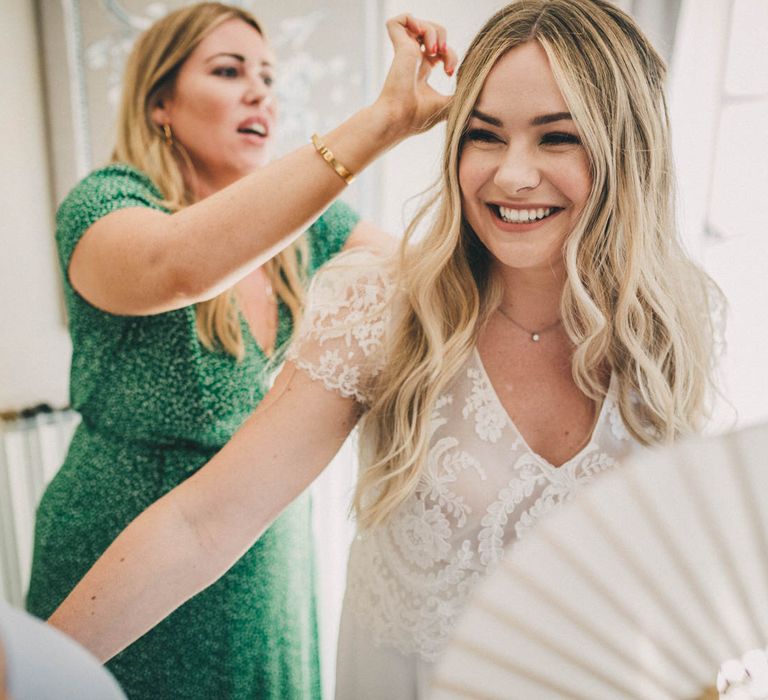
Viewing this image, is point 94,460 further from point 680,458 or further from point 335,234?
point 680,458

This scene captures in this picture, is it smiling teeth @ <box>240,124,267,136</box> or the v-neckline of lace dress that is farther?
smiling teeth @ <box>240,124,267,136</box>

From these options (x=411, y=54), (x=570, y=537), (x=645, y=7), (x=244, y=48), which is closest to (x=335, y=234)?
(x=244, y=48)

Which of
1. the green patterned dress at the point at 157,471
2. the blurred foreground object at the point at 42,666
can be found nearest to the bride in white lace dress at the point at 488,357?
the green patterned dress at the point at 157,471

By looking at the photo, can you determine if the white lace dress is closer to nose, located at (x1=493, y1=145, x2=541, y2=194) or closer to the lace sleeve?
the lace sleeve

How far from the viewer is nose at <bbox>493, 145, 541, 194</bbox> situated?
28.2 inches

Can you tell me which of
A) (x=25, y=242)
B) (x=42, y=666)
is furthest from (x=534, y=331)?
(x=25, y=242)

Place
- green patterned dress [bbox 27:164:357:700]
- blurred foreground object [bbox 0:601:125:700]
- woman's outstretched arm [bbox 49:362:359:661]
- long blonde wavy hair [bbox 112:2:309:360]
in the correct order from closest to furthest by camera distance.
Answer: blurred foreground object [bbox 0:601:125:700], woman's outstretched arm [bbox 49:362:359:661], green patterned dress [bbox 27:164:357:700], long blonde wavy hair [bbox 112:2:309:360]

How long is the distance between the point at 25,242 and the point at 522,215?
1.50 metres

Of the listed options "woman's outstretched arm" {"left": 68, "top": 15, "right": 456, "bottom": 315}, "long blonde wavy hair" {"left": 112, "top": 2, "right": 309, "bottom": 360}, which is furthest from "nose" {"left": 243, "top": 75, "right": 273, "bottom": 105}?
"woman's outstretched arm" {"left": 68, "top": 15, "right": 456, "bottom": 315}

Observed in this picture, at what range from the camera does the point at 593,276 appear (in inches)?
32.7

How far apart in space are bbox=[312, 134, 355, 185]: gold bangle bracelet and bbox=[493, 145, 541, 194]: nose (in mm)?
183

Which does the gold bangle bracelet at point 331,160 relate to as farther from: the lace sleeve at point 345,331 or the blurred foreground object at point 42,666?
the blurred foreground object at point 42,666

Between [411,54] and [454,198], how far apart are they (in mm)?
192

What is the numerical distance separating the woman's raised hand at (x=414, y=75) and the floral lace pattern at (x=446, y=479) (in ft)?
0.70
